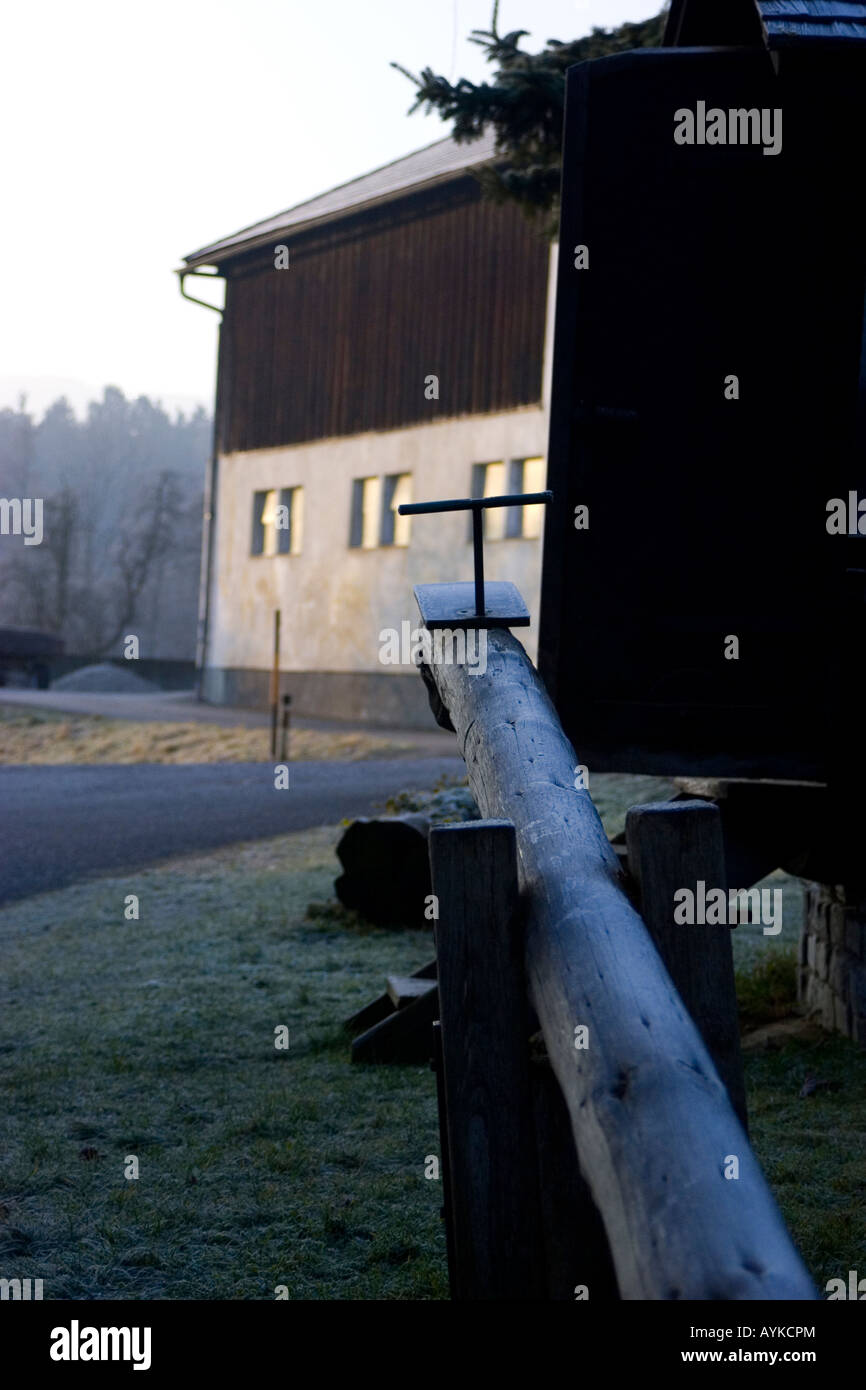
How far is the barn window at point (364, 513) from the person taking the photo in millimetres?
23875

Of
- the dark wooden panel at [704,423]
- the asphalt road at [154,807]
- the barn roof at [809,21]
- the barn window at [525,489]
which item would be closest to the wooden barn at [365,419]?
the barn window at [525,489]

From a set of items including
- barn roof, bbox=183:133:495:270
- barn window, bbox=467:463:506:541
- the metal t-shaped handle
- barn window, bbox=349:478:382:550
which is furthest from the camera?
barn window, bbox=349:478:382:550

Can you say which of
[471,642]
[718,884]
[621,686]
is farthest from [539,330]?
[718,884]

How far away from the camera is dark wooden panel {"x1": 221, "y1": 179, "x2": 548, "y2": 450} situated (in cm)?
2141

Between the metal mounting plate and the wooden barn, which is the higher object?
the wooden barn

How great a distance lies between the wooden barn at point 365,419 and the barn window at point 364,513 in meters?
0.04

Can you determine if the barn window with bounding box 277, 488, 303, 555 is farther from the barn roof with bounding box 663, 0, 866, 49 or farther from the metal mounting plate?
the metal mounting plate

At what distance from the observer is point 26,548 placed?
77875mm

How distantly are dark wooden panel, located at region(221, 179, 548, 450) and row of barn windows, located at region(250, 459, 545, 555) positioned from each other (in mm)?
1011

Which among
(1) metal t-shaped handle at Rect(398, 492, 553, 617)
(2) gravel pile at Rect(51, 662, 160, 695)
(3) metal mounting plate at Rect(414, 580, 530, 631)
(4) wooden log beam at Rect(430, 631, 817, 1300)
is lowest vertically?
(2) gravel pile at Rect(51, 662, 160, 695)

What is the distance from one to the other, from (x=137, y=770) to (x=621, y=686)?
35.7 feet

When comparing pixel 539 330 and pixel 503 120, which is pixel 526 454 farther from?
pixel 503 120

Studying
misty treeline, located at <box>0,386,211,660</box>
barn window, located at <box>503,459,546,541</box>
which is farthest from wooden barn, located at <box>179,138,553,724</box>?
misty treeline, located at <box>0,386,211,660</box>

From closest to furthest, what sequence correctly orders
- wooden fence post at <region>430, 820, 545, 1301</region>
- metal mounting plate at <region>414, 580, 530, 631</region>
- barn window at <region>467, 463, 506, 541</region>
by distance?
wooden fence post at <region>430, 820, 545, 1301</region>, metal mounting plate at <region>414, 580, 530, 631</region>, barn window at <region>467, 463, 506, 541</region>
